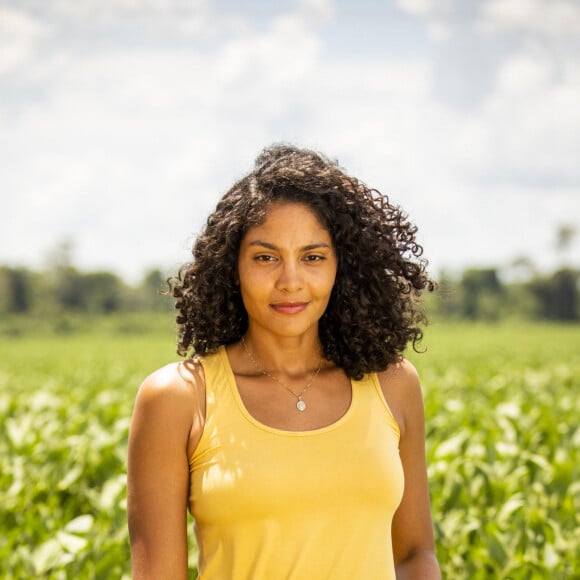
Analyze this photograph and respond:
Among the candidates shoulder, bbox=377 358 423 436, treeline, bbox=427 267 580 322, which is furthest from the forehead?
treeline, bbox=427 267 580 322

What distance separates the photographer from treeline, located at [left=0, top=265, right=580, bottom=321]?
66.1 m

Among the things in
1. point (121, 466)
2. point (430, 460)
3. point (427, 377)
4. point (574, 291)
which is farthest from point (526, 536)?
point (574, 291)

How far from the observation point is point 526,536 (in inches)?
109

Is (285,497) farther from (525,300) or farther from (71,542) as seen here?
(525,300)

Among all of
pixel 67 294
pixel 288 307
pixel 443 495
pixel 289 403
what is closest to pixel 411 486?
pixel 289 403

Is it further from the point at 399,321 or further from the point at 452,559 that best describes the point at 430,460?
the point at 399,321

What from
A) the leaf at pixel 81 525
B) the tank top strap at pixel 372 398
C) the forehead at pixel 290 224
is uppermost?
the forehead at pixel 290 224

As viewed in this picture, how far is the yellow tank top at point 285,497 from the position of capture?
1.72m

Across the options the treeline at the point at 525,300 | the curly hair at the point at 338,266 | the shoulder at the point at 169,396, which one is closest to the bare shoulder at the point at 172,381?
the shoulder at the point at 169,396

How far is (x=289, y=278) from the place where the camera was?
1.81 m

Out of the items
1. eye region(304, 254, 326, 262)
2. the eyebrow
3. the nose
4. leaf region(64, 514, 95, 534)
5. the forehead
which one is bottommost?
leaf region(64, 514, 95, 534)

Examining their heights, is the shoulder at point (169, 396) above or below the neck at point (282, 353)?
below

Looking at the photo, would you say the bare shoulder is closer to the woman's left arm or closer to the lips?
the lips

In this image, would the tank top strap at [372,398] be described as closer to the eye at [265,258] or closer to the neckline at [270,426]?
the neckline at [270,426]
